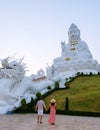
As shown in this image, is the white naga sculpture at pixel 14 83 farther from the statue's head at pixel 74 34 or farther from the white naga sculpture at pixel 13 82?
the statue's head at pixel 74 34

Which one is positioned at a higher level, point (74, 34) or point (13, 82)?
point (74, 34)

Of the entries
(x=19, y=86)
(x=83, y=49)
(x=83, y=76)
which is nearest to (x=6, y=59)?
(x=19, y=86)

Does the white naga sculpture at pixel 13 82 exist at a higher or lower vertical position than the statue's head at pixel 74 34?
lower

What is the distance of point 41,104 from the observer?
14.7 metres

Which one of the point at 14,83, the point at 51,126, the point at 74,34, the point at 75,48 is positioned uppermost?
the point at 74,34

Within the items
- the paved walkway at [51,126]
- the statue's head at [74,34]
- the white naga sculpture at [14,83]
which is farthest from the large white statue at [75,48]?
the paved walkway at [51,126]

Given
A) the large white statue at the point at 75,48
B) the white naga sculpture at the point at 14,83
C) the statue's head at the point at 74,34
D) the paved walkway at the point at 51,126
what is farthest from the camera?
the statue's head at the point at 74,34

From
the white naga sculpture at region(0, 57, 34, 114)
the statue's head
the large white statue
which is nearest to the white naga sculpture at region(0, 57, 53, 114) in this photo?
the white naga sculpture at region(0, 57, 34, 114)

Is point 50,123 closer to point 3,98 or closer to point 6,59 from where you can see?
point 3,98

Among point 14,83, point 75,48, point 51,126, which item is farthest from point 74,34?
point 51,126

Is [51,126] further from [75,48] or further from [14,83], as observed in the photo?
[75,48]

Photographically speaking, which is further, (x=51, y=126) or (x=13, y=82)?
(x=13, y=82)

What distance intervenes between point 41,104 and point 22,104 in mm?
6210

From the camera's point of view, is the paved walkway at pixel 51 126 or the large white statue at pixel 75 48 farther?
the large white statue at pixel 75 48
